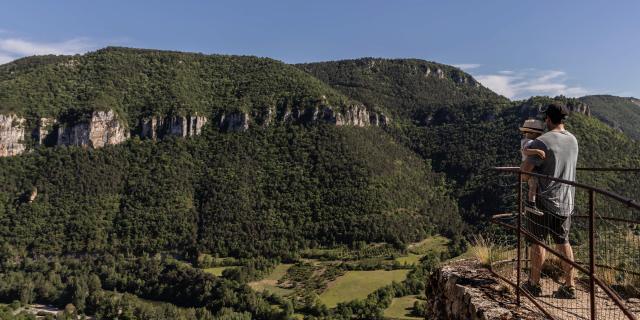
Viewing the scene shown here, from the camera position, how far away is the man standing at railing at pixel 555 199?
5125 mm

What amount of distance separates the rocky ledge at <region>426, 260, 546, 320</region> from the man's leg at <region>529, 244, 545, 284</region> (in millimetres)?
334

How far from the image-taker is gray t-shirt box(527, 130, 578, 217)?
5113 mm

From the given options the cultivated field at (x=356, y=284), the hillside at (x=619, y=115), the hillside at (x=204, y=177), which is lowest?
the cultivated field at (x=356, y=284)

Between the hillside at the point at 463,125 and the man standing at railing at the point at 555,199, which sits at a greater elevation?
the hillside at the point at 463,125

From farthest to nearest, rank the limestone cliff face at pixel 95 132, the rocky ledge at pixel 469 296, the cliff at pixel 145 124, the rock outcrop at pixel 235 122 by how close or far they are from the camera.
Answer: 1. the rock outcrop at pixel 235 122
2. the limestone cliff face at pixel 95 132
3. the cliff at pixel 145 124
4. the rocky ledge at pixel 469 296

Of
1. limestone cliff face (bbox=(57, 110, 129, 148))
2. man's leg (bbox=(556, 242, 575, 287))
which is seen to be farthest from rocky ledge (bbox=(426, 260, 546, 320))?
limestone cliff face (bbox=(57, 110, 129, 148))

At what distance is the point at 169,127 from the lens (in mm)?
121688

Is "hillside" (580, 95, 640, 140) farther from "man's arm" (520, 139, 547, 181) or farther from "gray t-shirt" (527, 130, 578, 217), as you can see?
"man's arm" (520, 139, 547, 181)

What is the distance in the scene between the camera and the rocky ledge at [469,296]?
4743mm

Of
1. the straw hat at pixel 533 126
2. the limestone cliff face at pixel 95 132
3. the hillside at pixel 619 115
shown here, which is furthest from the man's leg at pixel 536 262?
the hillside at pixel 619 115

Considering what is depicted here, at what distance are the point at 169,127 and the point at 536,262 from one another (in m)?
126

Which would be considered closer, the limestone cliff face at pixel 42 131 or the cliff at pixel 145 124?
the cliff at pixel 145 124

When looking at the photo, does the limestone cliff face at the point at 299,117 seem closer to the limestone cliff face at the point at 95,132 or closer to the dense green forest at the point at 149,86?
the dense green forest at the point at 149,86

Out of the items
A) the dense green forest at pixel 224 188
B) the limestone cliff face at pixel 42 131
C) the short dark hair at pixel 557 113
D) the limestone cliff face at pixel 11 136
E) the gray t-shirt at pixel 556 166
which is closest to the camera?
the gray t-shirt at pixel 556 166
